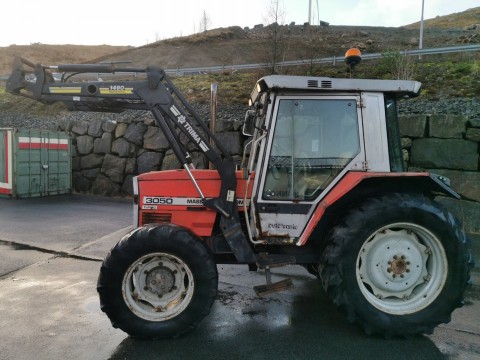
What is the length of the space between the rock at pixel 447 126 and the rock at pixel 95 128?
32.7ft

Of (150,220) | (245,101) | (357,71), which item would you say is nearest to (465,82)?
A: (357,71)

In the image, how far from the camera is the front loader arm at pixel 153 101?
424cm

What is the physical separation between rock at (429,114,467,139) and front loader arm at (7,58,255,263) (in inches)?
237

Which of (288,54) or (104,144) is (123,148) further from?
(288,54)

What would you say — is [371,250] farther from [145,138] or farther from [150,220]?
[145,138]

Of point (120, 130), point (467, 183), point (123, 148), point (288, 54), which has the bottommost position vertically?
point (467, 183)

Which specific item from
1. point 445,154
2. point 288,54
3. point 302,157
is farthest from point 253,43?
point 302,157

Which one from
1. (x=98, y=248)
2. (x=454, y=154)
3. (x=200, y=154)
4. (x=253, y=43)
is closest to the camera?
(x=98, y=248)

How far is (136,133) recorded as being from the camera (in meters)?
13.3

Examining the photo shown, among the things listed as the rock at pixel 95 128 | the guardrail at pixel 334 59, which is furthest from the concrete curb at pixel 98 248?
the guardrail at pixel 334 59

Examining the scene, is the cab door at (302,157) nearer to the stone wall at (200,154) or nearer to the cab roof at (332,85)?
the cab roof at (332,85)

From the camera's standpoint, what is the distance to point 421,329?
3898mm

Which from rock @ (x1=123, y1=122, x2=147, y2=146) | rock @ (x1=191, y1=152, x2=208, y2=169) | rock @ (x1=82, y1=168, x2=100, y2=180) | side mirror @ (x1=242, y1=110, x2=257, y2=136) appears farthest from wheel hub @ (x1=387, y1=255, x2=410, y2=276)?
rock @ (x1=82, y1=168, x2=100, y2=180)

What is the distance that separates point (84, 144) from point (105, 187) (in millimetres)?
1705
